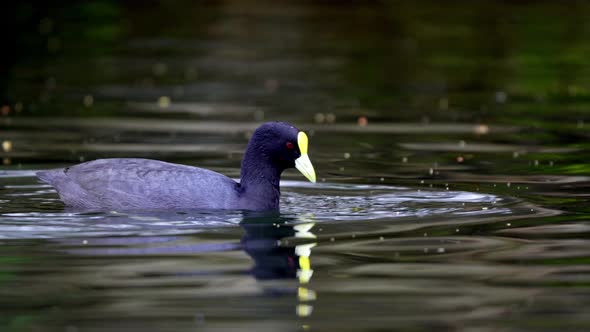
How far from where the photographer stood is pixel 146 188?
10.6 m

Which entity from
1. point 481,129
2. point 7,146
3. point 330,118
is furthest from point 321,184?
point 330,118

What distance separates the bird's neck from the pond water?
16 centimetres

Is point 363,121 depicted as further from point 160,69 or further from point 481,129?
point 160,69

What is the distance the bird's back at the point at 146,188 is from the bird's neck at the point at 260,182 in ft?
0.38

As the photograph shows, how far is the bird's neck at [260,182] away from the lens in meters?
10.8

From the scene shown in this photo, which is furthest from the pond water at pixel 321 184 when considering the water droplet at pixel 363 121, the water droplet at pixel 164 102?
the water droplet at pixel 363 121

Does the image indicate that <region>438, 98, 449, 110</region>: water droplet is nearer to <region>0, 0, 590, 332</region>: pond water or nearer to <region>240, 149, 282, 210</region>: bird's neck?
<region>0, 0, 590, 332</region>: pond water

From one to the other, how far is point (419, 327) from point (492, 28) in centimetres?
2540

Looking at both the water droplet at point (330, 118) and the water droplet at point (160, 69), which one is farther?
the water droplet at point (160, 69)

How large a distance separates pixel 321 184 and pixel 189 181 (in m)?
2.11

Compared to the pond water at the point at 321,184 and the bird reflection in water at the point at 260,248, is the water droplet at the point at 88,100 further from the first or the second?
the bird reflection in water at the point at 260,248

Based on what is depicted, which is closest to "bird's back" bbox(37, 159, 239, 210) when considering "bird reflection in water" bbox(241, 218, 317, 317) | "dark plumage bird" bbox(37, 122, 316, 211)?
"dark plumage bird" bbox(37, 122, 316, 211)

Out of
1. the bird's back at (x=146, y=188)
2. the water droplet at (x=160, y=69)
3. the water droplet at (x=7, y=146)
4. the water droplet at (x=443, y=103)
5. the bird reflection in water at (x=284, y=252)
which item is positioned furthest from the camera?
the water droplet at (x=160, y=69)

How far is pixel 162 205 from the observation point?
34.7 ft
